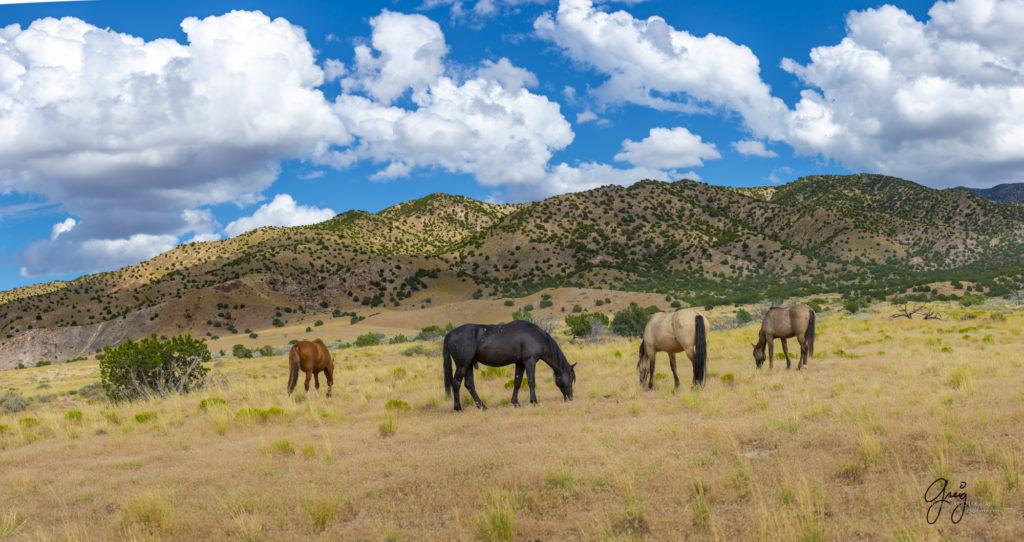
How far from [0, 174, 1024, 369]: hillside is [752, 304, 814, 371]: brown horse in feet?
151

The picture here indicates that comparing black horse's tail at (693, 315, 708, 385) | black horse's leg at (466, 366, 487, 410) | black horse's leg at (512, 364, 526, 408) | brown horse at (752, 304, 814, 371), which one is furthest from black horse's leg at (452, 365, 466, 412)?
brown horse at (752, 304, 814, 371)

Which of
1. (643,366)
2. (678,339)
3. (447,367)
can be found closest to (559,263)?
(643,366)

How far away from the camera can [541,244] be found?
103 metres

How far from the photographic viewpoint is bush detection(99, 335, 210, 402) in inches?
725

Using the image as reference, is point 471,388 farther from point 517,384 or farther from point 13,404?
point 13,404

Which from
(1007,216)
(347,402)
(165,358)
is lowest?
(347,402)

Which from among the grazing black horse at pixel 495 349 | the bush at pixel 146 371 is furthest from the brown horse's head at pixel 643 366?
the bush at pixel 146 371

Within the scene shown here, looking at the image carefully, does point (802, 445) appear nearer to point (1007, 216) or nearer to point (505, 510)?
point (505, 510)

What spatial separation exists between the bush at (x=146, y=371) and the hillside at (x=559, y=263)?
172 ft

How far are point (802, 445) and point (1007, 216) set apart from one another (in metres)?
125

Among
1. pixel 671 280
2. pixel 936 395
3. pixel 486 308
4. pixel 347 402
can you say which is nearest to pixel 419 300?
pixel 486 308

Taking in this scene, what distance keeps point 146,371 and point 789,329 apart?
2099 centimetres

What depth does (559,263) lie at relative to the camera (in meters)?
97.5

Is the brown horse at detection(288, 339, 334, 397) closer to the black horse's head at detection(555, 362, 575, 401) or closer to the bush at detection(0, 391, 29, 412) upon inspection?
the black horse's head at detection(555, 362, 575, 401)
